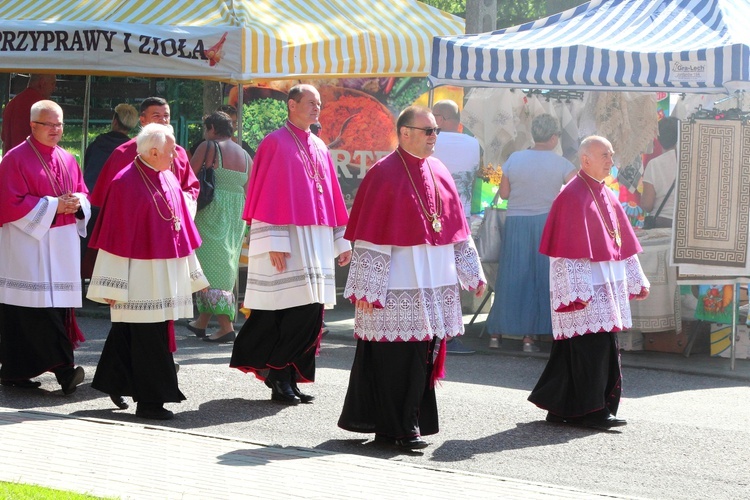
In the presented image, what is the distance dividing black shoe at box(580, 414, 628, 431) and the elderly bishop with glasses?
1.18 meters

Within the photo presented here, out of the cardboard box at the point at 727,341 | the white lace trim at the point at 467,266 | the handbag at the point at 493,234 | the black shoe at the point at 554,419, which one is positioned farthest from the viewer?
the handbag at the point at 493,234

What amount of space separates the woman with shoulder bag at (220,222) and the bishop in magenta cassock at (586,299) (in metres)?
3.87

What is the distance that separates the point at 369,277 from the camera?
23.1 feet

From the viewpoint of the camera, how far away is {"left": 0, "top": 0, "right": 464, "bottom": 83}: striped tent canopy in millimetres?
11227

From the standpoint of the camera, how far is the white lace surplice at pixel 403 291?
7.06 meters

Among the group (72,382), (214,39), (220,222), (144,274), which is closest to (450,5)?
(214,39)

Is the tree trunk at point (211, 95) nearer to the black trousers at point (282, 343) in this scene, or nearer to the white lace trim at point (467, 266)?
the black trousers at point (282, 343)

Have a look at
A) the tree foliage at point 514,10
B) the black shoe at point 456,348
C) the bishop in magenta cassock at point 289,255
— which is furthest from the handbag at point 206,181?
the tree foliage at point 514,10

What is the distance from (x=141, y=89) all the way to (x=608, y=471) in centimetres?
939

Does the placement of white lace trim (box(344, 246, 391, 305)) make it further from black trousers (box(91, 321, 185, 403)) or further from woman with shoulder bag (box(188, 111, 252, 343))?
woman with shoulder bag (box(188, 111, 252, 343))

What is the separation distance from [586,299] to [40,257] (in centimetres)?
357

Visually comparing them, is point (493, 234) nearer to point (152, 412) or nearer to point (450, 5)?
point (152, 412)

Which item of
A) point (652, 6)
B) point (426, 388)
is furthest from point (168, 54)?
point (426, 388)

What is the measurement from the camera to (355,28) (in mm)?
12508
